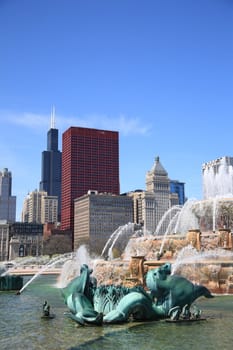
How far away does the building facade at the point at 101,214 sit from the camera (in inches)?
7170

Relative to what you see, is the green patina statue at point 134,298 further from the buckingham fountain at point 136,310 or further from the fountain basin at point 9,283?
the fountain basin at point 9,283

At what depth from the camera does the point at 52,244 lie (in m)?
163

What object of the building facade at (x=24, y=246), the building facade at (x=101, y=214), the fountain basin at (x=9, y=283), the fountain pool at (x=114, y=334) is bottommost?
the fountain pool at (x=114, y=334)

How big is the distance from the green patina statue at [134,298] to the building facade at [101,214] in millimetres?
157910

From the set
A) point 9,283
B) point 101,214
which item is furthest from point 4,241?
point 9,283

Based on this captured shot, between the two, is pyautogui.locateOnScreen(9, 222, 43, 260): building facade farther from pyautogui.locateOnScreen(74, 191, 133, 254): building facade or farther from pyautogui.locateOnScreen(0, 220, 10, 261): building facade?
pyautogui.locateOnScreen(74, 191, 133, 254): building facade

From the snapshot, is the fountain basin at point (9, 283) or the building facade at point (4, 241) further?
the building facade at point (4, 241)

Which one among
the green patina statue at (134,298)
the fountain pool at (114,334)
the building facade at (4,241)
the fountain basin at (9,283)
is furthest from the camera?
the building facade at (4,241)

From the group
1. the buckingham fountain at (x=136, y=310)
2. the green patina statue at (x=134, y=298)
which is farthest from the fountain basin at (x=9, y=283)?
the green patina statue at (x=134, y=298)

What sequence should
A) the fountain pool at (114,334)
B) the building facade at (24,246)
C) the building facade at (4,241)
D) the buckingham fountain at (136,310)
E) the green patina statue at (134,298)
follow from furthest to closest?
the building facade at (4,241), the building facade at (24,246), the green patina statue at (134,298), the buckingham fountain at (136,310), the fountain pool at (114,334)

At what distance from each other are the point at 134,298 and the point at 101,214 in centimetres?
16550

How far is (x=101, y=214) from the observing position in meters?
184

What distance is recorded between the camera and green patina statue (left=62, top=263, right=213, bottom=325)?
18.8 m

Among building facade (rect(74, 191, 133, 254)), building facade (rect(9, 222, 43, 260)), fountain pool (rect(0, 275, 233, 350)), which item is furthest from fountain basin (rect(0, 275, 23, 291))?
building facade (rect(9, 222, 43, 260))
